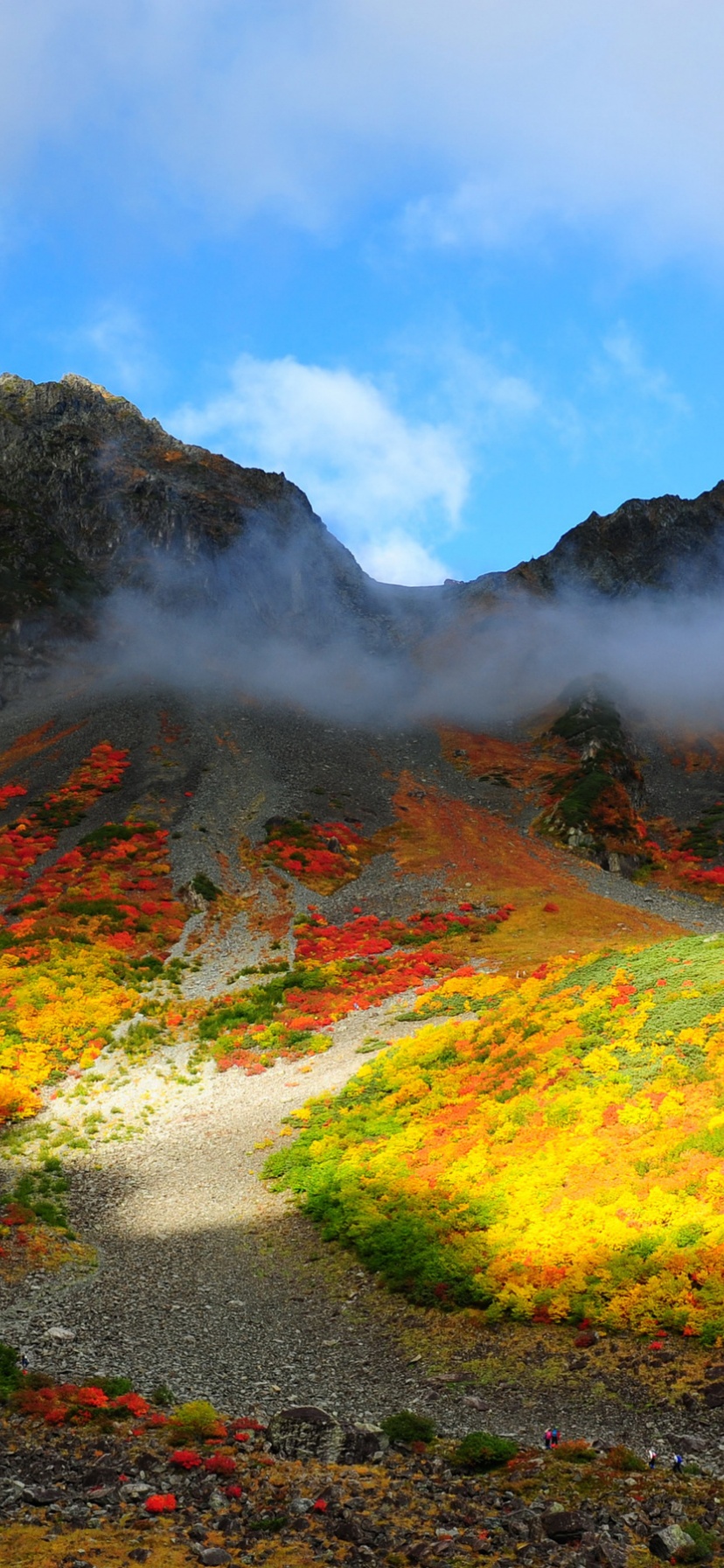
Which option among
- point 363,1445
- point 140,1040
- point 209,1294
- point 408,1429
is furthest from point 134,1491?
point 140,1040

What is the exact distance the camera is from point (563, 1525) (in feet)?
51.1

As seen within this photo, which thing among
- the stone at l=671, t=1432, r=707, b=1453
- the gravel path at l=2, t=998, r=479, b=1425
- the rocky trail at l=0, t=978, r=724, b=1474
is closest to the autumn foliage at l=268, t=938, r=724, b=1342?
the rocky trail at l=0, t=978, r=724, b=1474

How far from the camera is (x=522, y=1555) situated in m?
15.0

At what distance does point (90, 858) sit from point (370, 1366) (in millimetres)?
64141

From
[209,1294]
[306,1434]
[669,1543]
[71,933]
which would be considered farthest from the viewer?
[71,933]

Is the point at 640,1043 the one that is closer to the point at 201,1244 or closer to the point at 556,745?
the point at 201,1244

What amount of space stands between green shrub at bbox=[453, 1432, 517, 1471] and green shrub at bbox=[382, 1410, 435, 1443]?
920 mm

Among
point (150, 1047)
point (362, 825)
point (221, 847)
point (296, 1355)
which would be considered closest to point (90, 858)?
point (221, 847)

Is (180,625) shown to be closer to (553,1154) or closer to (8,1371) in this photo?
(553,1154)

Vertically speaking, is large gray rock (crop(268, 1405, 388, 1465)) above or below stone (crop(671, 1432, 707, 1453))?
below

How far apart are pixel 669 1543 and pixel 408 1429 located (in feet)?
19.9

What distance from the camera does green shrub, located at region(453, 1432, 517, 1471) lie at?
18062 mm

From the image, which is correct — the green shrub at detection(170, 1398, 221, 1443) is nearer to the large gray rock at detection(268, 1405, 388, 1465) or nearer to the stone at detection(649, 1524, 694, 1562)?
the large gray rock at detection(268, 1405, 388, 1465)

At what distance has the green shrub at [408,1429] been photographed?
19219mm
